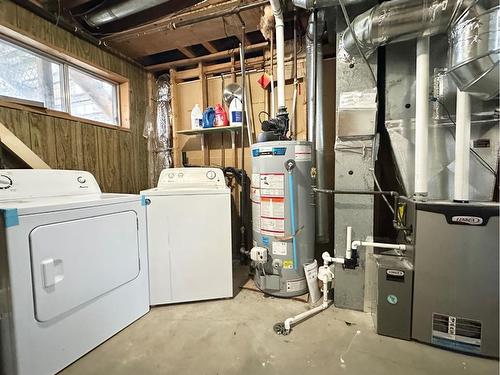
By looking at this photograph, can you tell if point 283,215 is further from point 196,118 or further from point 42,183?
point 42,183

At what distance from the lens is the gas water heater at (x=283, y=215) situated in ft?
6.13

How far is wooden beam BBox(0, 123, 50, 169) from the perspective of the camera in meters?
1.68

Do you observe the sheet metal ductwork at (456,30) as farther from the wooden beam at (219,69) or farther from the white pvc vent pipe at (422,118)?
the wooden beam at (219,69)

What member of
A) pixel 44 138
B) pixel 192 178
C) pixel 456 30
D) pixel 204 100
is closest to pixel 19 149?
pixel 44 138

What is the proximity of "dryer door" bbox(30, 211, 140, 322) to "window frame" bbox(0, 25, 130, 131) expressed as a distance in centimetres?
120

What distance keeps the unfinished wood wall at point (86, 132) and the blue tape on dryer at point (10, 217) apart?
42.3 inches

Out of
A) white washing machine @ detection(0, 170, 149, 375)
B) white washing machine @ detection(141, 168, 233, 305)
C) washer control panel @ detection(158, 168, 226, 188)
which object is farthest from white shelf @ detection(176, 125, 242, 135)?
white washing machine @ detection(0, 170, 149, 375)

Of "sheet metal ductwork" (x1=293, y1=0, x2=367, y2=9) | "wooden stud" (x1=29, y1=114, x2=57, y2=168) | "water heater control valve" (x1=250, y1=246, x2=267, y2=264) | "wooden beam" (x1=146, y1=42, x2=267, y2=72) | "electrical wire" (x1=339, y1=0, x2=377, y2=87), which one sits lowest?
"water heater control valve" (x1=250, y1=246, x2=267, y2=264)

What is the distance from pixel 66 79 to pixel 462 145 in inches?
122

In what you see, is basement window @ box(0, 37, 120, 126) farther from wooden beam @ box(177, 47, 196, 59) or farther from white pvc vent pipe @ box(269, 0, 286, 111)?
white pvc vent pipe @ box(269, 0, 286, 111)

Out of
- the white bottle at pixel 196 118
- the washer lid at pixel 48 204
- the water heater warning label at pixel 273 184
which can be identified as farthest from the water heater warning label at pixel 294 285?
the white bottle at pixel 196 118

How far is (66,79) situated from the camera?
2.22 metres

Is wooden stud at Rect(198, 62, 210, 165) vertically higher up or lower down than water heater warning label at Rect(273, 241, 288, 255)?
higher up

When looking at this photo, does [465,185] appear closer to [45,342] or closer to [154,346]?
[154,346]
